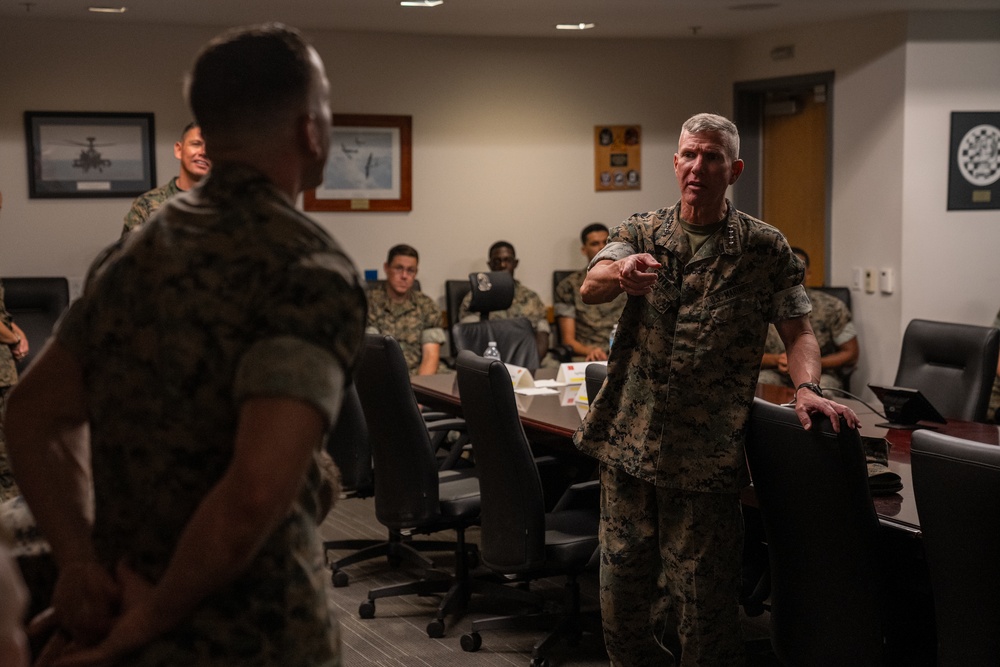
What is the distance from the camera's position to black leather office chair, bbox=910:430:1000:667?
79.7 inches

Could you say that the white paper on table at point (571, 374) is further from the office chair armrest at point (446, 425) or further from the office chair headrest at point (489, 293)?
the office chair headrest at point (489, 293)

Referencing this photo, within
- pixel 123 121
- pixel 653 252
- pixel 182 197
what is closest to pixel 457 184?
pixel 123 121

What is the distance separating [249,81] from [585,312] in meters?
6.58

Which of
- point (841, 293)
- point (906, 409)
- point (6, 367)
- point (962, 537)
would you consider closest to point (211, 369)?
point (962, 537)

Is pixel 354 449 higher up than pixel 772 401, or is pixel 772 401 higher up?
pixel 772 401

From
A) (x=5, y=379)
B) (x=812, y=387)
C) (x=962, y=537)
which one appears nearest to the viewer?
(x=962, y=537)

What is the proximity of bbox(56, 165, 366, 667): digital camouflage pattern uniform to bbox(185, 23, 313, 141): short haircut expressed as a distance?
64 millimetres

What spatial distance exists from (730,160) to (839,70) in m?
5.05

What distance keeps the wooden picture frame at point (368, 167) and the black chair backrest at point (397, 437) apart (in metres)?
3.97

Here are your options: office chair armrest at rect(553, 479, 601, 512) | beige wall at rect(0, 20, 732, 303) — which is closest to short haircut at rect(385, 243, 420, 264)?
beige wall at rect(0, 20, 732, 303)

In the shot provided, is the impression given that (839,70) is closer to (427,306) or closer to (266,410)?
(427,306)

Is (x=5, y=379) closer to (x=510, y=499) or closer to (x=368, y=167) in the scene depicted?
(x=510, y=499)

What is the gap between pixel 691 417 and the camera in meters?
2.75

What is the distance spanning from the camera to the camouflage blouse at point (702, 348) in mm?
2734
